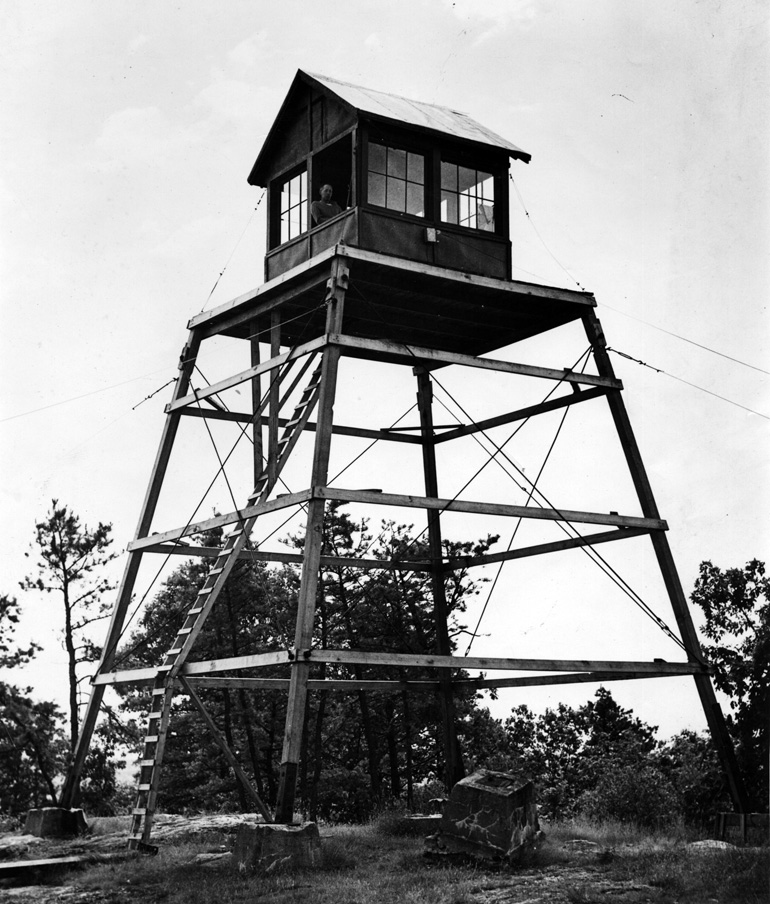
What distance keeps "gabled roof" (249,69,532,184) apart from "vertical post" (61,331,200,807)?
3133mm

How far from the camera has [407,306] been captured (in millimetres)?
20094

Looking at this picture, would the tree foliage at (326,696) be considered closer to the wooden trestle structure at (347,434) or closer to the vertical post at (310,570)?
the wooden trestle structure at (347,434)

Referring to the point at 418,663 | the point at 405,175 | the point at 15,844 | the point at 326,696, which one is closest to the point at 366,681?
the point at 418,663

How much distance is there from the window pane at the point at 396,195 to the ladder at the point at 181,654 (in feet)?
8.38

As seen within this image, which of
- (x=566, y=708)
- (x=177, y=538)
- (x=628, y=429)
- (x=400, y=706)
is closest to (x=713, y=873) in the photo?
(x=628, y=429)

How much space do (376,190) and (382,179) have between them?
22cm

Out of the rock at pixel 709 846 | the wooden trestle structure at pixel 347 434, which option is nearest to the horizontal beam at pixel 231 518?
the wooden trestle structure at pixel 347 434

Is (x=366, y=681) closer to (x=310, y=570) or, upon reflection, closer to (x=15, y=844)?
(x=310, y=570)

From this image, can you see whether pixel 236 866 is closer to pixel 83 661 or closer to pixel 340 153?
pixel 340 153

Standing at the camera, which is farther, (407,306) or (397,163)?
(407,306)

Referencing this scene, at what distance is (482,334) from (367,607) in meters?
16.0

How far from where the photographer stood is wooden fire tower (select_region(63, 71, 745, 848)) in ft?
59.5

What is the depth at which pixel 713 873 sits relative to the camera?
1400 centimetres

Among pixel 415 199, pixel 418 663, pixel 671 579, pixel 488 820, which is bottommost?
pixel 488 820
